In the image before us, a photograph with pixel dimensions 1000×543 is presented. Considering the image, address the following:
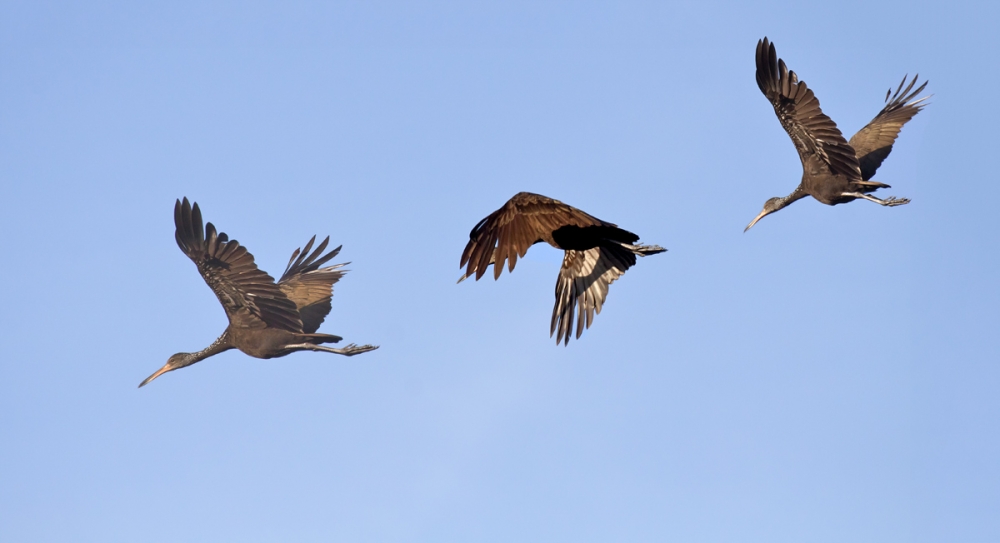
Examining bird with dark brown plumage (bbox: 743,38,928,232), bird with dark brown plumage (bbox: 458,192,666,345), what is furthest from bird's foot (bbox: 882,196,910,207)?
bird with dark brown plumage (bbox: 458,192,666,345)

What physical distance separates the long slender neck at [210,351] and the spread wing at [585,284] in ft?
20.6

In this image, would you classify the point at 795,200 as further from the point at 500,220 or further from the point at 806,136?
the point at 500,220

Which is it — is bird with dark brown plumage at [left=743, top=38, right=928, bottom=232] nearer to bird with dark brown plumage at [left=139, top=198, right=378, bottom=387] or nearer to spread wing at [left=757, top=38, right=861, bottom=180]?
spread wing at [left=757, top=38, right=861, bottom=180]

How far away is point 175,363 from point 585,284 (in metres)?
8.25

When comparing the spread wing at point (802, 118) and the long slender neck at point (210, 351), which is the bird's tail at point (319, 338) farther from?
the spread wing at point (802, 118)

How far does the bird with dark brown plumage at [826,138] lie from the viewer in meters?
16.0

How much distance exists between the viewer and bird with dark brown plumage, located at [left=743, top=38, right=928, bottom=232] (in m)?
16.0

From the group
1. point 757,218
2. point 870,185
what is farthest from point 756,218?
point 870,185

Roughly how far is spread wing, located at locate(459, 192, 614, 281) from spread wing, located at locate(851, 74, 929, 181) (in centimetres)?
813

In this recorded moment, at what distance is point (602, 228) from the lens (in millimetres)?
11977

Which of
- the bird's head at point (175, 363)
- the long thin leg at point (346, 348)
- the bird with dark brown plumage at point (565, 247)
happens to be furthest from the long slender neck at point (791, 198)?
the bird's head at point (175, 363)

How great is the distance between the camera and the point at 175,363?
1877 cm

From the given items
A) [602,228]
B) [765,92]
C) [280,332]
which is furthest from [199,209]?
[765,92]

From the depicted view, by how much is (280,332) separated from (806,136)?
27.8ft
